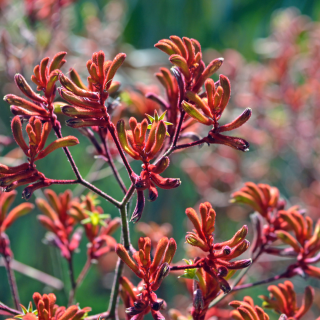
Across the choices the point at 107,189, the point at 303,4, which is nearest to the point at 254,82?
the point at 107,189

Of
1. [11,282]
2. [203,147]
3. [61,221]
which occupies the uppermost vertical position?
[203,147]

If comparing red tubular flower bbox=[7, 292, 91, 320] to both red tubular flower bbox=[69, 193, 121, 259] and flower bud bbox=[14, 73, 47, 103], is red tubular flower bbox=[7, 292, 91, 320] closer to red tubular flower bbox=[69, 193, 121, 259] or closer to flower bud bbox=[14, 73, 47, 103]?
red tubular flower bbox=[69, 193, 121, 259]

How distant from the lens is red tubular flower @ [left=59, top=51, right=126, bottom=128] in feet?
1.82

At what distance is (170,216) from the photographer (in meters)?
2.75

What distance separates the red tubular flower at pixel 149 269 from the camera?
578 mm

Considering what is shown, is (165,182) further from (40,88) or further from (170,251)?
(40,88)

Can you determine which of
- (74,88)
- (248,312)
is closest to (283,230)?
(248,312)

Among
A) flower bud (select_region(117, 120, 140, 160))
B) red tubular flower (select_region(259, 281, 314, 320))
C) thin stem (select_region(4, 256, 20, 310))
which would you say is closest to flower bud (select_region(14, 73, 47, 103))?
flower bud (select_region(117, 120, 140, 160))

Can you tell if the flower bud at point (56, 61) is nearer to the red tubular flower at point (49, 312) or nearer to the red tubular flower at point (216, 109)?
the red tubular flower at point (216, 109)

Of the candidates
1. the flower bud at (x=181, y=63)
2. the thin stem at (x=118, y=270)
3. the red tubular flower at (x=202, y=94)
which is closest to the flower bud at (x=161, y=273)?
the thin stem at (x=118, y=270)

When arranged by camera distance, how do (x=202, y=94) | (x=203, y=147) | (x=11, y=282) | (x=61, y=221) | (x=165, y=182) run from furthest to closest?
(x=203, y=147) → (x=61, y=221) → (x=11, y=282) → (x=202, y=94) → (x=165, y=182)

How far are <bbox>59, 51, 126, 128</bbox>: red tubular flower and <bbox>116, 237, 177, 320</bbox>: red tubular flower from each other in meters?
0.22

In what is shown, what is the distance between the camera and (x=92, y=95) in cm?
57

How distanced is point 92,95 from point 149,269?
32 cm
